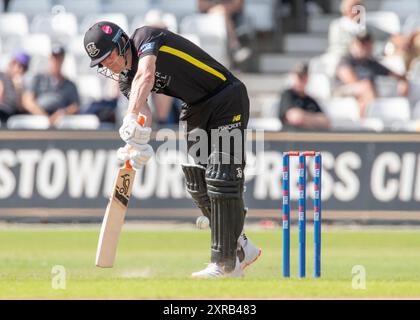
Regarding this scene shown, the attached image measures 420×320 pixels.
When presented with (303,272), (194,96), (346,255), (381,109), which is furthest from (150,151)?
(381,109)

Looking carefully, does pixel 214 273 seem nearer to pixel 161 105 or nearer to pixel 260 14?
pixel 161 105

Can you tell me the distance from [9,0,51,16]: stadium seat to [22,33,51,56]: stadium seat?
3.18 ft

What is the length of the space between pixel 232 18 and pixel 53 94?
3240mm

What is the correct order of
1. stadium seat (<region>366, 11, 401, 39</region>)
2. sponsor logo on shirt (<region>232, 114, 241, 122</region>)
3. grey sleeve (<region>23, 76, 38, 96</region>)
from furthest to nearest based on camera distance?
stadium seat (<region>366, 11, 401, 39</region>)
grey sleeve (<region>23, 76, 38, 96</region>)
sponsor logo on shirt (<region>232, 114, 241, 122</region>)

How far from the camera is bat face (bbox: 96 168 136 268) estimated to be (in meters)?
8.44

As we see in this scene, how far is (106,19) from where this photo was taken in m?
17.0

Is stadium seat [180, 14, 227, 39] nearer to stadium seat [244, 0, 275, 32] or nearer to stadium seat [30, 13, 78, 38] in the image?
stadium seat [244, 0, 275, 32]

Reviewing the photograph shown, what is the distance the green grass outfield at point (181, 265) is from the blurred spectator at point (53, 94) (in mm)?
1730

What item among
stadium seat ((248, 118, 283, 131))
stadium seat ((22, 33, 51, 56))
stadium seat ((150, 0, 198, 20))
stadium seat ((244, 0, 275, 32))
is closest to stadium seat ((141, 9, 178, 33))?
stadium seat ((150, 0, 198, 20))

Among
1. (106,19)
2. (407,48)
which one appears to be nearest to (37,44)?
(106,19)

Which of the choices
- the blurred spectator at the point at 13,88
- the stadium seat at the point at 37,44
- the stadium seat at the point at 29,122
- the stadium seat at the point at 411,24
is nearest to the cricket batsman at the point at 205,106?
the stadium seat at the point at 29,122

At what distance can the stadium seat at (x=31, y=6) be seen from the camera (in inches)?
706

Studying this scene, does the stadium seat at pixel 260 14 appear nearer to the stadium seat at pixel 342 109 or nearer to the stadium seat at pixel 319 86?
the stadium seat at pixel 319 86

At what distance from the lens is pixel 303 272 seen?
8.59m
